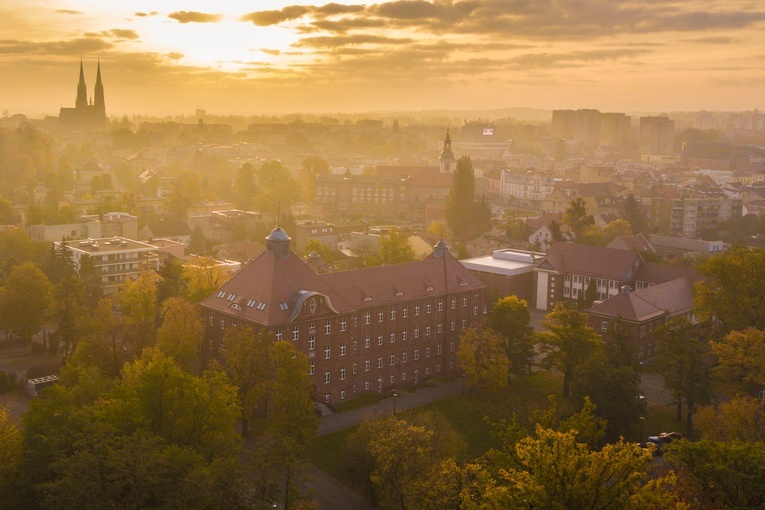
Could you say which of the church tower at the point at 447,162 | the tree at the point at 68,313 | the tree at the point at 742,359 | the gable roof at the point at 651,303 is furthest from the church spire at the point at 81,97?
the tree at the point at 742,359

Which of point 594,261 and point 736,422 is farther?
point 594,261

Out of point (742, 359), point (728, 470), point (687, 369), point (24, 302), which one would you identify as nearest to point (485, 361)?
point (687, 369)

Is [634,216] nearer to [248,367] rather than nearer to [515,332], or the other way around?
[515,332]

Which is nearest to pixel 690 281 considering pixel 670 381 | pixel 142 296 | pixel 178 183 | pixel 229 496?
pixel 670 381

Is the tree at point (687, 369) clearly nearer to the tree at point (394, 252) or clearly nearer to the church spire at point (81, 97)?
the tree at point (394, 252)

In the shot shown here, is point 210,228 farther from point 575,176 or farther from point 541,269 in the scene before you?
point 575,176

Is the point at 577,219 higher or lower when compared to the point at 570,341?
higher

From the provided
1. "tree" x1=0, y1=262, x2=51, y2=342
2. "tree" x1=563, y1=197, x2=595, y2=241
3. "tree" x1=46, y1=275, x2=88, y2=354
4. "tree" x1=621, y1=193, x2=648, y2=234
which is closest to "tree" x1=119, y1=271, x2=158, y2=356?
"tree" x1=46, y1=275, x2=88, y2=354
